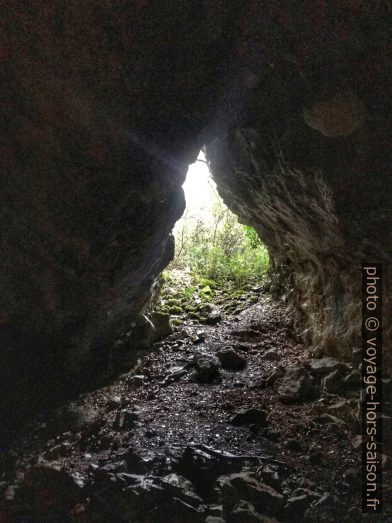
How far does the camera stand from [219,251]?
11852mm

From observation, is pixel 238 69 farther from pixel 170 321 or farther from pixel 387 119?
pixel 170 321

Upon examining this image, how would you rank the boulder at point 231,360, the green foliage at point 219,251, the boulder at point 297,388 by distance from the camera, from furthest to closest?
the green foliage at point 219,251, the boulder at point 231,360, the boulder at point 297,388

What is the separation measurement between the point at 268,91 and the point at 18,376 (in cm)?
483

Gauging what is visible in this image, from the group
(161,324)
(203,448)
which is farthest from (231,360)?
(203,448)

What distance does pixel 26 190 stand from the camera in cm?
452

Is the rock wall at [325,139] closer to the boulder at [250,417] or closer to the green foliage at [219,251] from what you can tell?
the boulder at [250,417]

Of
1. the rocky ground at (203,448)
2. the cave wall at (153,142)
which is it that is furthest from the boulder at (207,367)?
the cave wall at (153,142)

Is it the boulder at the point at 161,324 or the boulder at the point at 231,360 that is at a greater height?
the boulder at the point at 161,324

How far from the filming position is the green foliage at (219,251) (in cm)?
1102

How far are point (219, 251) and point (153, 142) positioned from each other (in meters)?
7.51

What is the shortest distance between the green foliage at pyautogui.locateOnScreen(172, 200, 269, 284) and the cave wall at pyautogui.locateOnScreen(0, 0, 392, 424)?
4.88 m

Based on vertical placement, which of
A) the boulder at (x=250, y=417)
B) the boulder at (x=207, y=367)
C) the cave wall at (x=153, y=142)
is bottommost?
the boulder at (x=250, y=417)

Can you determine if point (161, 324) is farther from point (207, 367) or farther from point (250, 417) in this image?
point (250, 417)

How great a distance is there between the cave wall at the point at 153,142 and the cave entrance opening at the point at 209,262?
11.2ft
